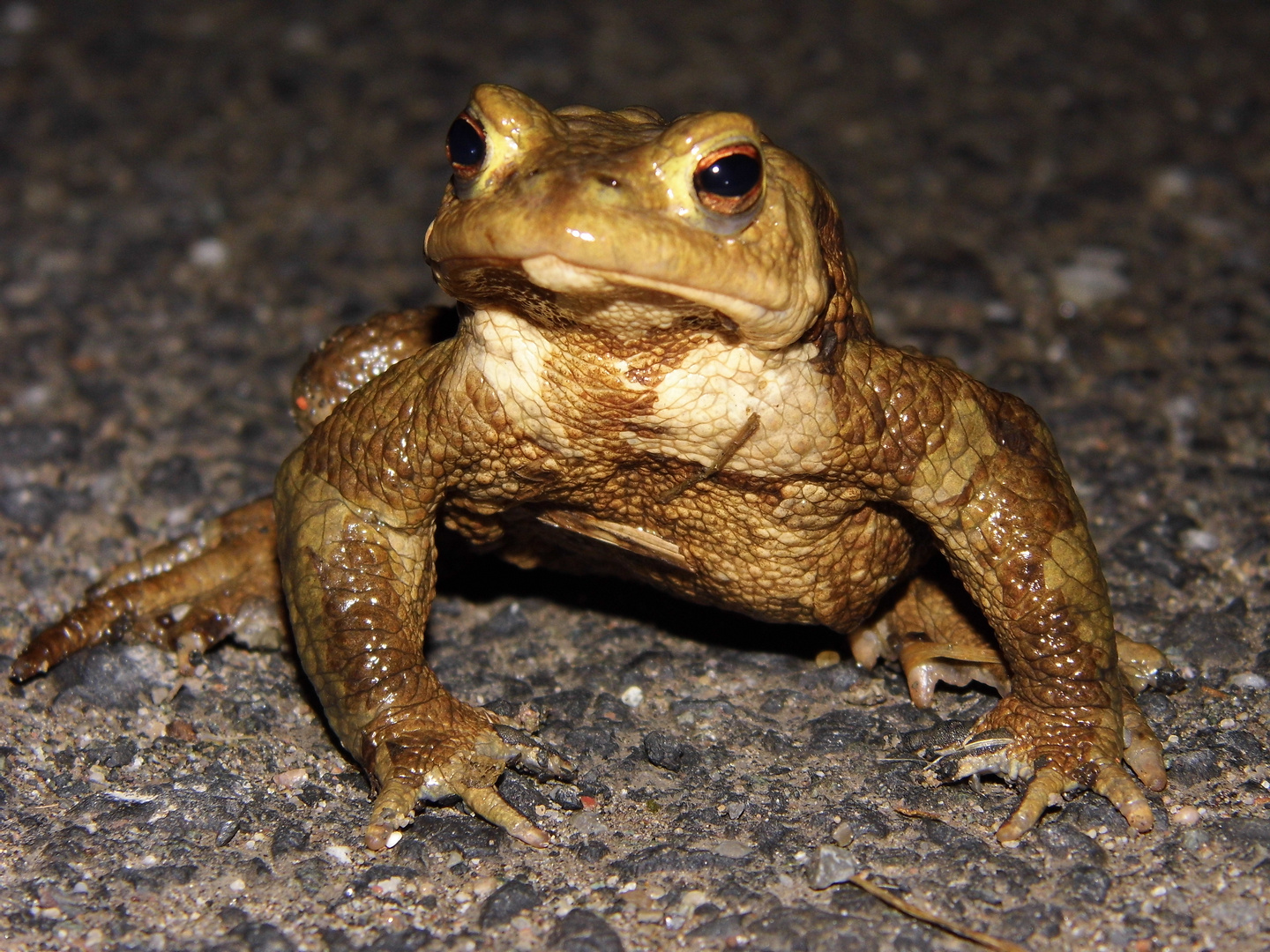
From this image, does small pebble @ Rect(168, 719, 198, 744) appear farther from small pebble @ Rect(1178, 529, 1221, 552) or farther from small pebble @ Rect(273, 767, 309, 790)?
small pebble @ Rect(1178, 529, 1221, 552)

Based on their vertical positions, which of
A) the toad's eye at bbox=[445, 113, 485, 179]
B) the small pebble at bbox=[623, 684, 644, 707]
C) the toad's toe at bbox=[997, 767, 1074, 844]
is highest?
the toad's eye at bbox=[445, 113, 485, 179]

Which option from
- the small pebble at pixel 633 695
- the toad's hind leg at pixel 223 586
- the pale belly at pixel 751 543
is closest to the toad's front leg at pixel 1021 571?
the pale belly at pixel 751 543

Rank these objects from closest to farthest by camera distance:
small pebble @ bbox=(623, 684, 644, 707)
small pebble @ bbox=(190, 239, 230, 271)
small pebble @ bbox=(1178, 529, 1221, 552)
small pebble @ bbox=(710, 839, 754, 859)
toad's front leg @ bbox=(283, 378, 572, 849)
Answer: small pebble @ bbox=(710, 839, 754, 859), toad's front leg @ bbox=(283, 378, 572, 849), small pebble @ bbox=(623, 684, 644, 707), small pebble @ bbox=(1178, 529, 1221, 552), small pebble @ bbox=(190, 239, 230, 271)

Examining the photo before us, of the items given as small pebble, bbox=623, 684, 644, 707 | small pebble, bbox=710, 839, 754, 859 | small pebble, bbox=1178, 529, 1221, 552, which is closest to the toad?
small pebble, bbox=623, 684, 644, 707

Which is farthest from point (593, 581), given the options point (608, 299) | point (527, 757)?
point (608, 299)

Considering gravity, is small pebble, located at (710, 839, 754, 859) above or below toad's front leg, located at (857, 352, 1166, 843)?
below

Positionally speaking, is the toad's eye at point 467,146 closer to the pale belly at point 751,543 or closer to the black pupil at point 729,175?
the black pupil at point 729,175

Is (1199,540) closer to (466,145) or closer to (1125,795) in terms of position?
(1125,795)
